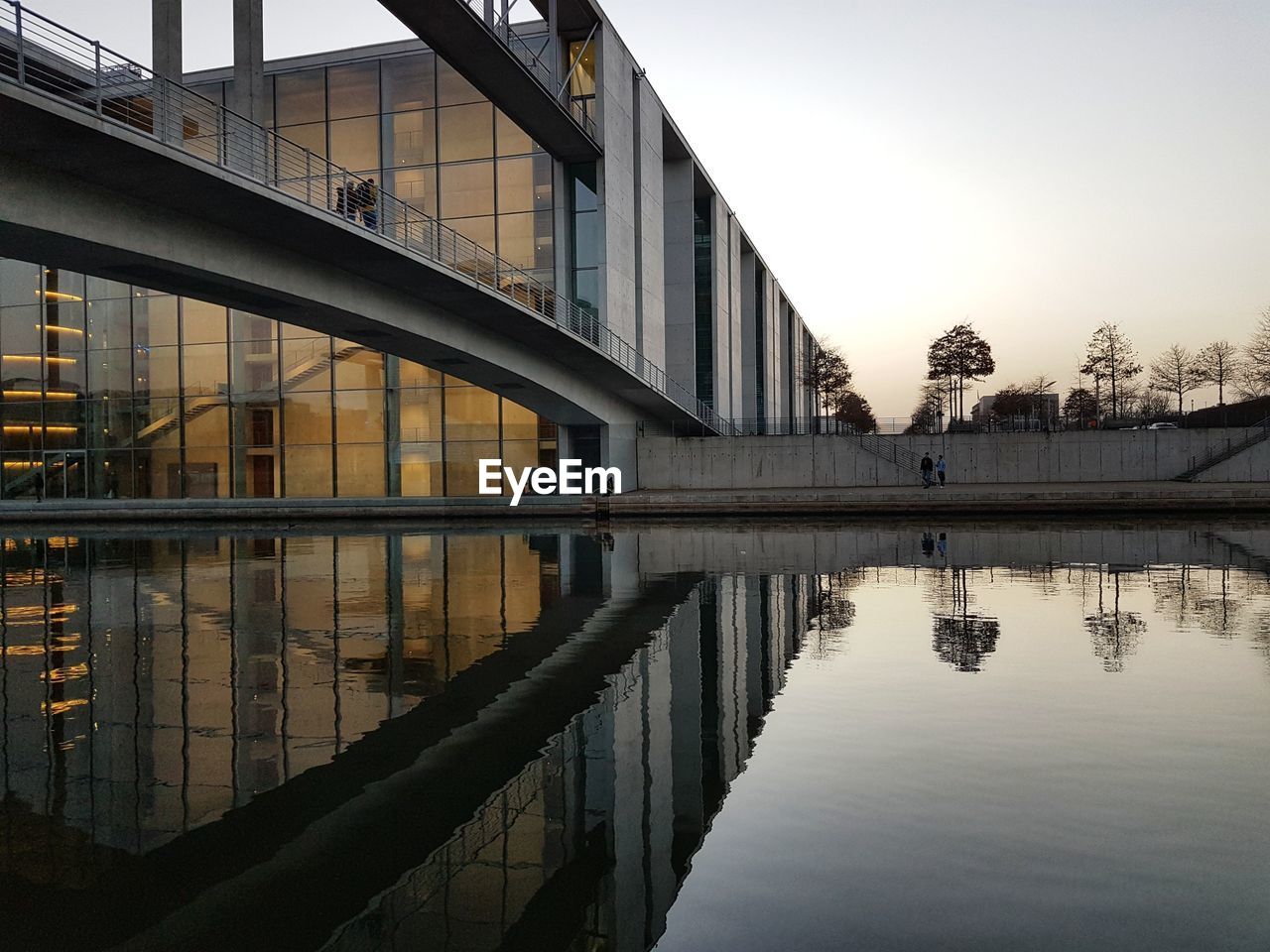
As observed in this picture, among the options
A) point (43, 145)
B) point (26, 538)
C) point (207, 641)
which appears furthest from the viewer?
point (26, 538)

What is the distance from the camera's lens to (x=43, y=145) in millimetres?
14750

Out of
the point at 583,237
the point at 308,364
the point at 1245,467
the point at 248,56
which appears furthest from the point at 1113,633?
the point at 1245,467

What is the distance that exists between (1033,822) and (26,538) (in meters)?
34.2

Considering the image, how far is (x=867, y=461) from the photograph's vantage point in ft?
145

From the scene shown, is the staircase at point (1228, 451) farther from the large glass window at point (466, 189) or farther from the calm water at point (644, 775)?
the calm water at point (644, 775)

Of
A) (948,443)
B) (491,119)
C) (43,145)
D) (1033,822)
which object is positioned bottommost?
(1033,822)

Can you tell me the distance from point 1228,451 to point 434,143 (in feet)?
118

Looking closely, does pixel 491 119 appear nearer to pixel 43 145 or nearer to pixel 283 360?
pixel 283 360

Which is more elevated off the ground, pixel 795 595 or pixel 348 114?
pixel 348 114

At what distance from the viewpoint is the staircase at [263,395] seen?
134ft

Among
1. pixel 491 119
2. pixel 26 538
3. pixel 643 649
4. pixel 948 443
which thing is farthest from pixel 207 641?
pixel 948 443

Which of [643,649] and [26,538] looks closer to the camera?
[643,649]

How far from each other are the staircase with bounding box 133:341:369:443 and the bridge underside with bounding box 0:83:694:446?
392 inches

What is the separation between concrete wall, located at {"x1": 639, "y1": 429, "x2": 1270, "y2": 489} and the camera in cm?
4288
